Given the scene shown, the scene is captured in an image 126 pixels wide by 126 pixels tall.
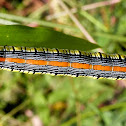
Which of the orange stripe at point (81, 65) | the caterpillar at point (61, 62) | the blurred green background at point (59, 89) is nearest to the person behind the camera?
the caterpillar at point (61, 62)

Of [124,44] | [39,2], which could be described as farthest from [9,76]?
[124,44]

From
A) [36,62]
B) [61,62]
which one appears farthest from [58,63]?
[36,62]

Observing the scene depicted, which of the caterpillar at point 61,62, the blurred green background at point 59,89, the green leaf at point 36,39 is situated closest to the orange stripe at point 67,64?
the caterpillar at point 61,62

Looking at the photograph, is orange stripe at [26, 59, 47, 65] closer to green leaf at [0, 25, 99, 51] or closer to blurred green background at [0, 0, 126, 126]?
green leaf at [0, 25, 99, 51]

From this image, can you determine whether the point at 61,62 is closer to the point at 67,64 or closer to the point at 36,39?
the point at 67,64

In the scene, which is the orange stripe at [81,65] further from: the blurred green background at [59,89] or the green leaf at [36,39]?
the blurred green background at [59,89]

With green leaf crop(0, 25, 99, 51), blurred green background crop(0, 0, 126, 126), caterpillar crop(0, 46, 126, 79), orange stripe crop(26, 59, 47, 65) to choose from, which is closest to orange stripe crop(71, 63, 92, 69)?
caterpillar crop(0, 46, 126, 79)

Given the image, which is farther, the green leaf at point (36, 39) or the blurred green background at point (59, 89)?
the blurred green background at point (59, 89)
